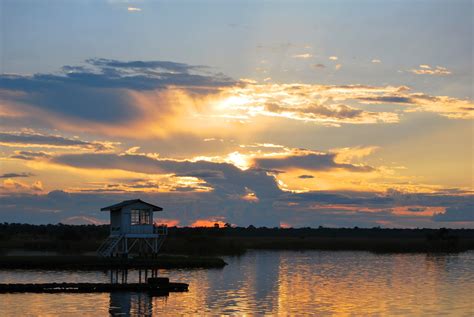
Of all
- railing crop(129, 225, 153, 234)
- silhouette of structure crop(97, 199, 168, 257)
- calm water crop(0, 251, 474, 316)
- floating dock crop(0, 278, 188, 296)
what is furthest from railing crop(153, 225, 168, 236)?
floating dock crop(0, 278, 188, 296)

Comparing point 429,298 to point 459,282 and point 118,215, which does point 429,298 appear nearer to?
→ point 459,282

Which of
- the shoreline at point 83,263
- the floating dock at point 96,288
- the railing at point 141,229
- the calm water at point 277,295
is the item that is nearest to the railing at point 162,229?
the railing at point 141,229

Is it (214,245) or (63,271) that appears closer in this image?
(63,271)

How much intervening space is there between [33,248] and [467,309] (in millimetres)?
78258

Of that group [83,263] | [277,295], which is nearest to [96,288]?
[277,295]

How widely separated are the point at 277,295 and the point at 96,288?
1475 cm

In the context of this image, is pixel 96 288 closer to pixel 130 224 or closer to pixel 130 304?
pixel 130 304

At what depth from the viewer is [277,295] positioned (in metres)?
64.4

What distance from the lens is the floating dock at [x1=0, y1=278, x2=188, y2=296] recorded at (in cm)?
6097

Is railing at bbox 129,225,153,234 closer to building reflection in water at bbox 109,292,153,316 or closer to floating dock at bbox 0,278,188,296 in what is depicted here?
floating dock at bbox 0,278,188,296

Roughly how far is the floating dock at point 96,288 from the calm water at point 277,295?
1.34 m

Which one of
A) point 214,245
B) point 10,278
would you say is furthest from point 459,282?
point 214,245

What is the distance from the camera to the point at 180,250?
119 meters

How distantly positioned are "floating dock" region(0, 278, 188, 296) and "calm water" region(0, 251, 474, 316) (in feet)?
4.39
